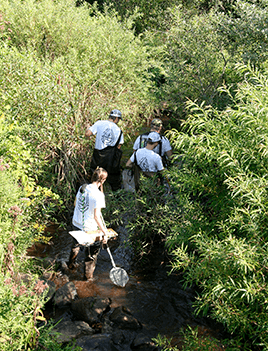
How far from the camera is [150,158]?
235 inches

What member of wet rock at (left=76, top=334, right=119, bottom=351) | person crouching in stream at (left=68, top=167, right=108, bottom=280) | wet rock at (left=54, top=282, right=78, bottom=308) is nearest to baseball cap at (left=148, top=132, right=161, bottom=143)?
person crouching in stream at (left=68, top=167, right=108, bottom=280)

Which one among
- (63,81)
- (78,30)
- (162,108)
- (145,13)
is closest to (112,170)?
(63,81)

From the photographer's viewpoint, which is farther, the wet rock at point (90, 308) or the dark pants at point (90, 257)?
the dark pants at point (90, 257)

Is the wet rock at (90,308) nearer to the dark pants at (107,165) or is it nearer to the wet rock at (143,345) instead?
the wet rock at (143,345)

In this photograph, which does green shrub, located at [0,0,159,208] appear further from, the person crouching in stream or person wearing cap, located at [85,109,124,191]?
the person crouching in stream

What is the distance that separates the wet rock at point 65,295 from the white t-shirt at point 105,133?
2959 millimetres

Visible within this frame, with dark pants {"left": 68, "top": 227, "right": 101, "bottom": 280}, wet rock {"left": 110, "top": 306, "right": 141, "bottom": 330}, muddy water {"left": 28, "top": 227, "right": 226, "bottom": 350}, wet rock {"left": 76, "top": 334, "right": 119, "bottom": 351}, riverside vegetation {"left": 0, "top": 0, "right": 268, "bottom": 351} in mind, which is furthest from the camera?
dark pants {"left": 68, "top": 227, "right": 101, "bottom": 280}

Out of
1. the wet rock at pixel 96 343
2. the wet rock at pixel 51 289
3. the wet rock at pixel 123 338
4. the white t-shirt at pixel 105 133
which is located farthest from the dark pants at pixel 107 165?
the wet rock at pixel 96 343

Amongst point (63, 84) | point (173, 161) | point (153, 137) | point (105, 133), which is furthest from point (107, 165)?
point (173, 161)

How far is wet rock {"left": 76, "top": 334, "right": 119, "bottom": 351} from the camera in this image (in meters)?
4.20

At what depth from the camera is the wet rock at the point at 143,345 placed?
4.23 meters

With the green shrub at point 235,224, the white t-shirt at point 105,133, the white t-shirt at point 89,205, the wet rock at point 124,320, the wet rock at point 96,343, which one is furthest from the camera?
the white t-shirt at point 105,133

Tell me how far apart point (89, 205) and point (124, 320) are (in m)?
1.74

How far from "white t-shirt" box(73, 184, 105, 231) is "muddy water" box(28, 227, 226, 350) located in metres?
0.92
